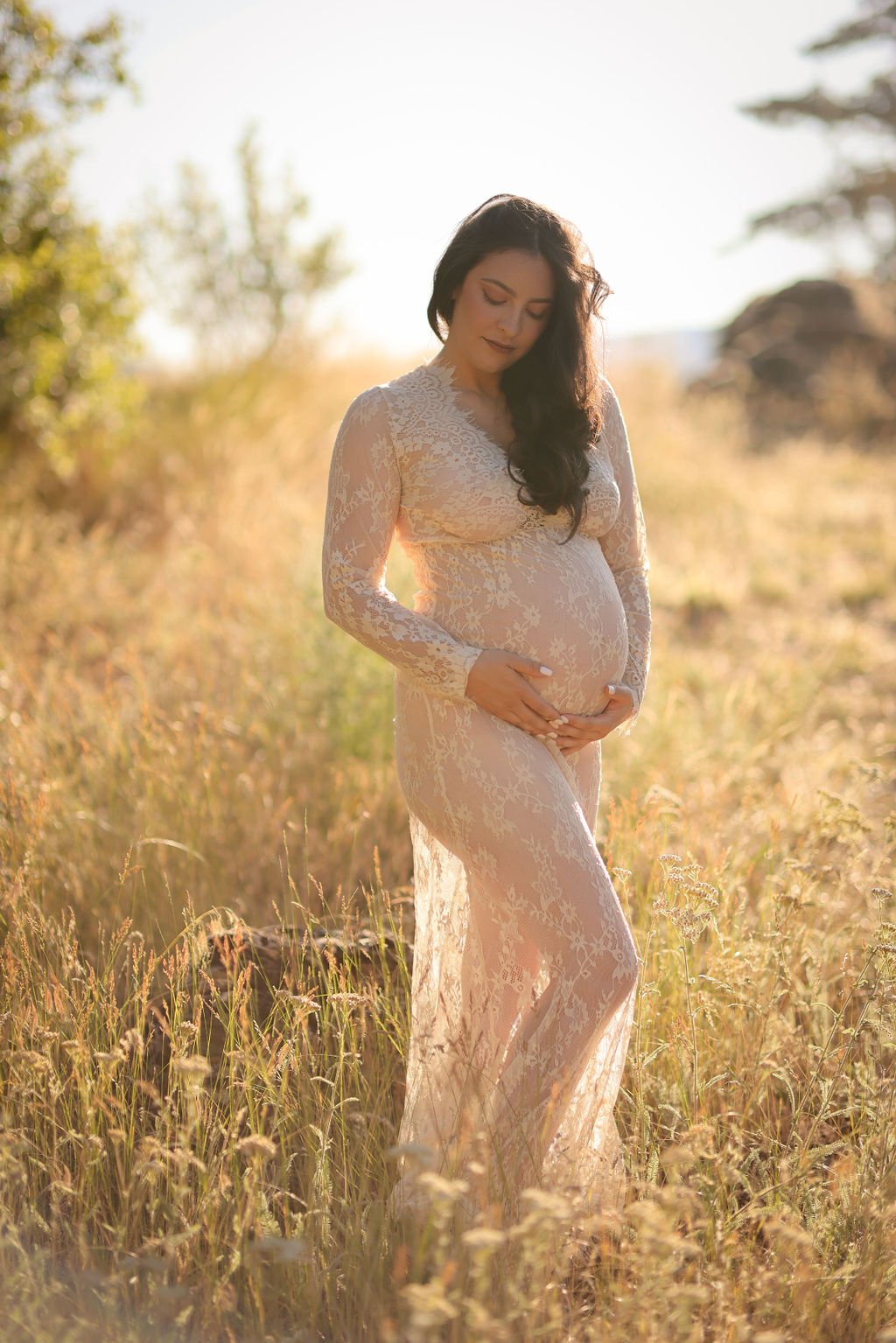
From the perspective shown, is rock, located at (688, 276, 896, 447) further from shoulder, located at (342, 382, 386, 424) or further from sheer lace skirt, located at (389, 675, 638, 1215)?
sheer lace skirt, located at (389, 675, 638, 1215)

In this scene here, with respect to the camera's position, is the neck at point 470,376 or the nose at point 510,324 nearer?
the nose at point 510,324

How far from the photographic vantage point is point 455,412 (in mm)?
2680

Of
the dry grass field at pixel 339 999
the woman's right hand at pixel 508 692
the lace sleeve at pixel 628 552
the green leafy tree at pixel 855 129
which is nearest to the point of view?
the dry grass field at pixel 339 999

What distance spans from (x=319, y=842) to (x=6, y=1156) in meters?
2.23

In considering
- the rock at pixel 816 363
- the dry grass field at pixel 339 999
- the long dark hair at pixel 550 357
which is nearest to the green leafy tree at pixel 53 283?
the dry grass field at pixel 339 999

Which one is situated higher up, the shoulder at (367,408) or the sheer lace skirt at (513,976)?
the shoulder at (367,408)

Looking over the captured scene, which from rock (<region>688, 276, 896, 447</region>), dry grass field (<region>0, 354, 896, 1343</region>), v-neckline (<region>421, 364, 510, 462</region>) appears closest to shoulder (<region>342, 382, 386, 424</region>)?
v-neckline (<region>421, 364, 510, 462</region>)

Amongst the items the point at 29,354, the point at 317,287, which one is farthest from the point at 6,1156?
the point at 317,287

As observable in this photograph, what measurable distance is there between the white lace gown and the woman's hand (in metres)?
0.03

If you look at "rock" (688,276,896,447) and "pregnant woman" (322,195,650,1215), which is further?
"rock" (688,276,896,447)

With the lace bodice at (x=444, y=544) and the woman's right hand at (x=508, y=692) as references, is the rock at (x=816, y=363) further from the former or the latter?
the woman's right hand at (x=508, y=692)

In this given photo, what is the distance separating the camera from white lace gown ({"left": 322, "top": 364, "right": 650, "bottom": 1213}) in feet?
7.68

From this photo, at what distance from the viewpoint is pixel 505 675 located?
8.16ft

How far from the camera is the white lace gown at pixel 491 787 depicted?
7.68 ft
